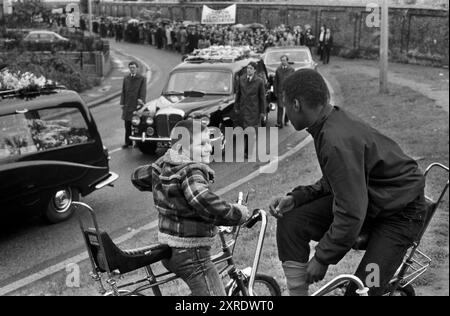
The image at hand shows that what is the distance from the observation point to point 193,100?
1264 centimetres

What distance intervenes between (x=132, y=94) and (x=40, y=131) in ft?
17.9

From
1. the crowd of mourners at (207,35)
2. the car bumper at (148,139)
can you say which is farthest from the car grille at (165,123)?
the crowd of mourners at (207,35)

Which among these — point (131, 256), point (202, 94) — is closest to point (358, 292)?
point (131, 256)

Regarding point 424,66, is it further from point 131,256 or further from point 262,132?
A: point 131,256

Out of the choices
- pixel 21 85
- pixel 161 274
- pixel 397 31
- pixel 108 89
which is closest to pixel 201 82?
pixel 21 85

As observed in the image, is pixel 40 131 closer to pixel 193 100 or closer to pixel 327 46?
pixel 193 100

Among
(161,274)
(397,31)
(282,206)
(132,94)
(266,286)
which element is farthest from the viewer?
(397,31)

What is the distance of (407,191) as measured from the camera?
11.2 feet

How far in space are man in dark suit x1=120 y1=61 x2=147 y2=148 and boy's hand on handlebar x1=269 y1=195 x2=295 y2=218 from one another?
9514 mm

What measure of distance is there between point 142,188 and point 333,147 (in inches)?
57.0

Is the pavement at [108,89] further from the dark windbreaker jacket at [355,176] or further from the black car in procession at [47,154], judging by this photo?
the dark windbreaker jacket at [355,176]

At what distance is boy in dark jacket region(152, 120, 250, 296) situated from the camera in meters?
3.61

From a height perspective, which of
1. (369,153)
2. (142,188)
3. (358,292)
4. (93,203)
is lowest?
(93,203)

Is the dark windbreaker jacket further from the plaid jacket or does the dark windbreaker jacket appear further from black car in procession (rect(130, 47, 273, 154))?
black car in procession (rect(130, 47, 273, 154))
